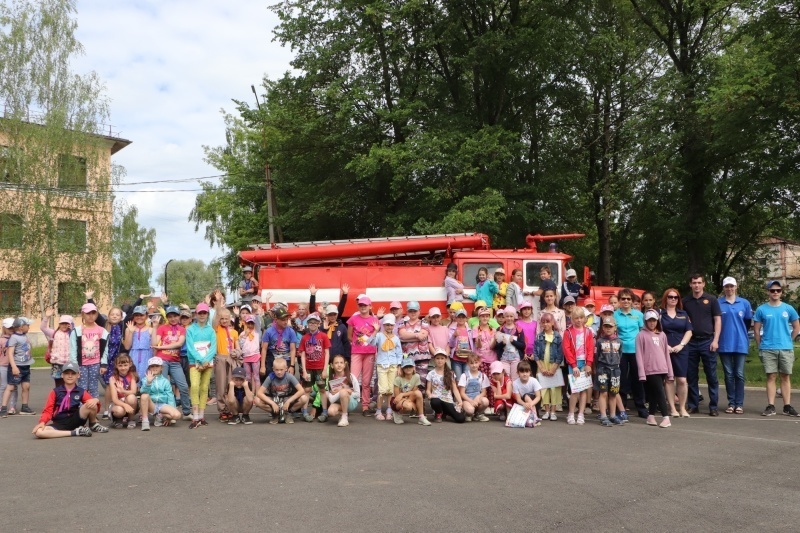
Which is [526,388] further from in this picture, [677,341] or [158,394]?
[158,394]

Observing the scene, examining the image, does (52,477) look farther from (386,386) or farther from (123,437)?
(386,386)

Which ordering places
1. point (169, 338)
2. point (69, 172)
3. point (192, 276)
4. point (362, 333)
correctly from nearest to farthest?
point (169, 338) < point (362, 333) < point (69, 172) < point (192, 276)

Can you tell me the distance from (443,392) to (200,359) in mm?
3864

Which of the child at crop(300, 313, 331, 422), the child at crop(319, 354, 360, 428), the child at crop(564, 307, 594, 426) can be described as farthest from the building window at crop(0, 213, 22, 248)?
the child at crop(564, 307, 594, 426)

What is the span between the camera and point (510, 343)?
11297 mm

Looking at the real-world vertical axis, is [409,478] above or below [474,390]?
below

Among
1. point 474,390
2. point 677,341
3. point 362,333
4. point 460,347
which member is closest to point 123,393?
point 362,333

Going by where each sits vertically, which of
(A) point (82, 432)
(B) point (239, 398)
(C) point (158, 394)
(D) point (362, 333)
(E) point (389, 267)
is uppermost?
(E) point (389, 267)

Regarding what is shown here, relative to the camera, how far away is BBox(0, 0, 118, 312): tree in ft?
97.5

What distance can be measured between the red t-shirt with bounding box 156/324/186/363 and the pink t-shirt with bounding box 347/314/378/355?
2.78 metres

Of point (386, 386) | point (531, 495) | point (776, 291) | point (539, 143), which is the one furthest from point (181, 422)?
point (539, 143)

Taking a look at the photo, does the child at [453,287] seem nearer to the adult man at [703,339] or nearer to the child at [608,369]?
the child at [608,369]

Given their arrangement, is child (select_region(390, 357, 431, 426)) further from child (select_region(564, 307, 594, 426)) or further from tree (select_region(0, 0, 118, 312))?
tree (select_region(0, 0, 118, 312))

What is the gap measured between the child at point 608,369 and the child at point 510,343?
49.9 inches
